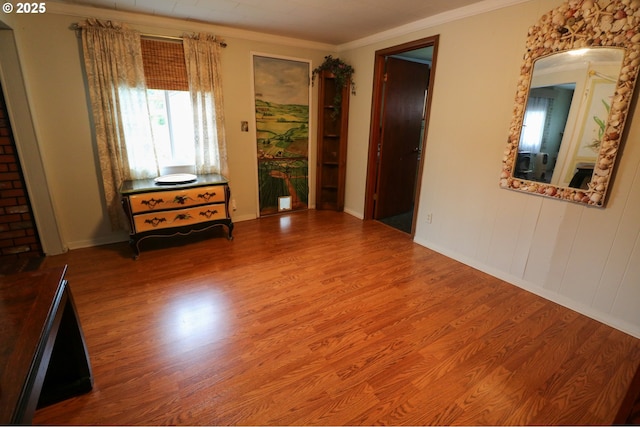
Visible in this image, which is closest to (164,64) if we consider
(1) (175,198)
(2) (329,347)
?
(1) (175,198)

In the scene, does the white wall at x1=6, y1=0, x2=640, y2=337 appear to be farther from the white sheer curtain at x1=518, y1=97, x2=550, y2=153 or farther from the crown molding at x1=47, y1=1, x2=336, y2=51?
the white sheer curtain at x1=518, y1=97, x2=550, y2=153

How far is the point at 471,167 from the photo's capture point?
279 centimetres

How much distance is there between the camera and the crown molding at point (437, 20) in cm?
240

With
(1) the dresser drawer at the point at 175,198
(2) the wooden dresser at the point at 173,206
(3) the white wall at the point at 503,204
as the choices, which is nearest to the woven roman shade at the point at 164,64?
(2) the wooden dresser at the point at 173,206

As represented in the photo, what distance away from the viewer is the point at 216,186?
3.15 metres

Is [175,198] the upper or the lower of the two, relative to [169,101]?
lower

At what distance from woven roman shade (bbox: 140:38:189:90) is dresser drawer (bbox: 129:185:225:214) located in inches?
44.8

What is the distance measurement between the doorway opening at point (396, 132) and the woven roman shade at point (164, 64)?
7.29ft

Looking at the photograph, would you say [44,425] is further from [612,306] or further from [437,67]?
[437,67]

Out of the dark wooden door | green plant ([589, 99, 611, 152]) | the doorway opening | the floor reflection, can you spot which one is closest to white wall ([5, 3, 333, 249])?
the doorway opening

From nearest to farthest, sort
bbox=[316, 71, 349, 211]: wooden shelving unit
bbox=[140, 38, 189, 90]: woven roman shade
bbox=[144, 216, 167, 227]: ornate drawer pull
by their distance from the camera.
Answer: bbox=[144, 216, 167, 227]: ornate drawer pull, bbox=[140, 38, 189, 90]: woven roman shade, bbox=[316, 71, 349, 211]: wooden shelving unit

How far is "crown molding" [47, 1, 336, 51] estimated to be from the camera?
103 inches

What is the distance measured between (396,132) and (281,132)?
154 cm

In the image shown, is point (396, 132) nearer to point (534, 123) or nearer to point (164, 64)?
point (534, 123)
